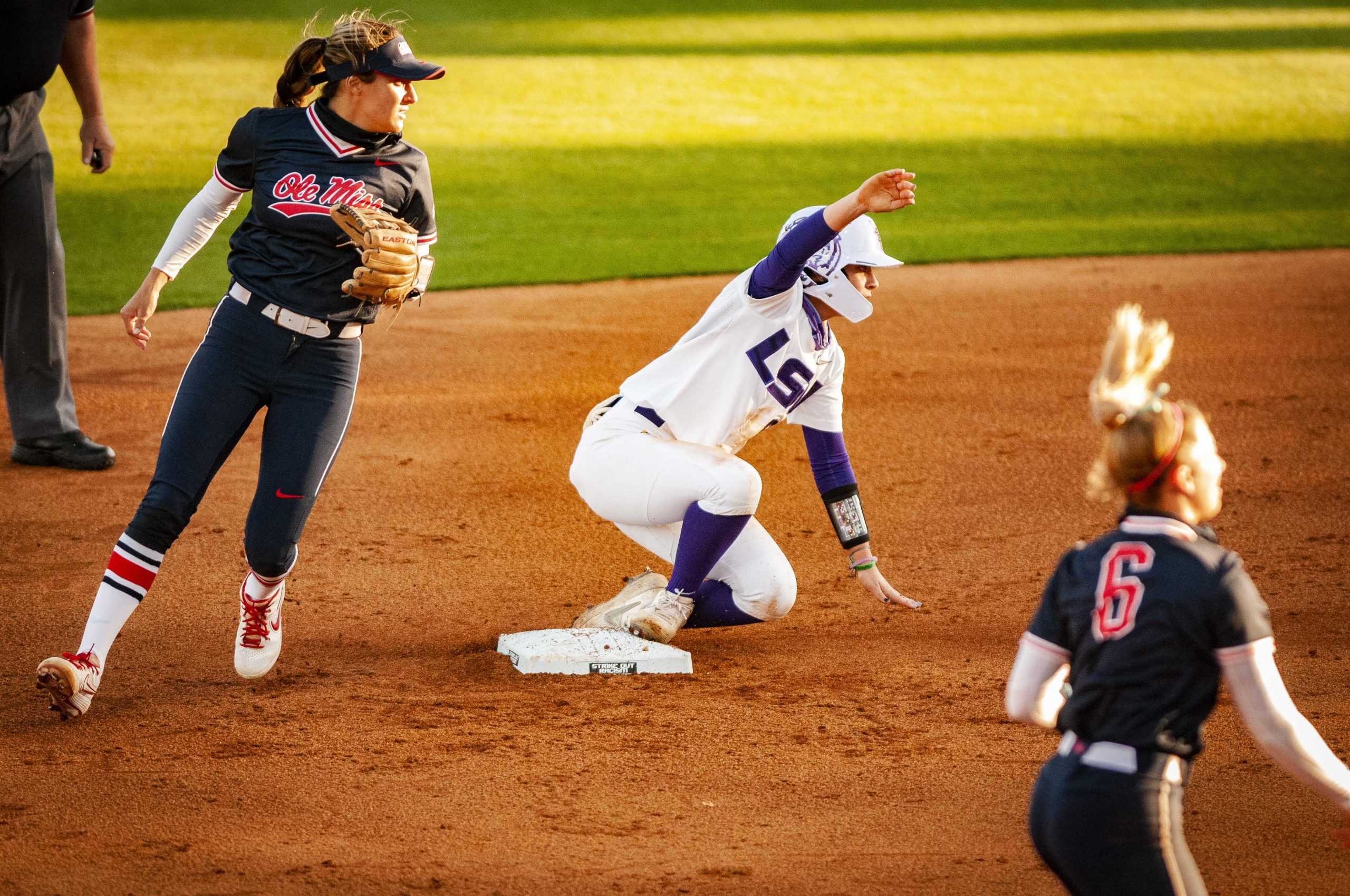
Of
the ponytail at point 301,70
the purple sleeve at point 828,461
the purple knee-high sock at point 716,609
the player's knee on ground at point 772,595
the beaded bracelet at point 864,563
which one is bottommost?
the purple knee-high sock at point 716,609

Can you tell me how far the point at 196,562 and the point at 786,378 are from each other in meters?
2.71

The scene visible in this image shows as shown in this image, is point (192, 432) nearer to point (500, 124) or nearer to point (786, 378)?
point (786, 378)

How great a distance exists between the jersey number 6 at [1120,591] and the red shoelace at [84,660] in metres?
3.01

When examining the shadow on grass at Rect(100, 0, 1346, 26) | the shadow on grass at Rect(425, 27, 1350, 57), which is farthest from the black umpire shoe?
the shadow on grass at Rect(100, 0, 1346, 26)

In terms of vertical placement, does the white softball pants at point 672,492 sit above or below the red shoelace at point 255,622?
above

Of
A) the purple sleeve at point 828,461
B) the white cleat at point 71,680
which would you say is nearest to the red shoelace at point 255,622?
the white cleat at point 71,680

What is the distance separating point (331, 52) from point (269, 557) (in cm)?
156

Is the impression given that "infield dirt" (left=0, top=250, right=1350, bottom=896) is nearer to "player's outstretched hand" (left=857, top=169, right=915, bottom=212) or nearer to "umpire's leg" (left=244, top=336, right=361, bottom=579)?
"umpire's leg" (left=244, top=336, right=361, bottom=579)

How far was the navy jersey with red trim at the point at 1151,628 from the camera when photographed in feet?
8.07

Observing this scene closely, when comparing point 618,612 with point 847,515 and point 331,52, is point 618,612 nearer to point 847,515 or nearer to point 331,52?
point 847,515

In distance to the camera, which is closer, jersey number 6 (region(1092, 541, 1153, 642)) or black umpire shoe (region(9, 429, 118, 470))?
jersey number 6 (region(1092, 541, 1153, 642))

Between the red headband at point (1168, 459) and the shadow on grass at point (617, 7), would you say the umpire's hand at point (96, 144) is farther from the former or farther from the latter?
the shadow on grass at point (617, 7)

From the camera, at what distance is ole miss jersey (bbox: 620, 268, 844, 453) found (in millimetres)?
4641

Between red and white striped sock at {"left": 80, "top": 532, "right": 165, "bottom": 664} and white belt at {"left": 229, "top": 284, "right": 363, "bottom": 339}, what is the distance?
0.78 m
